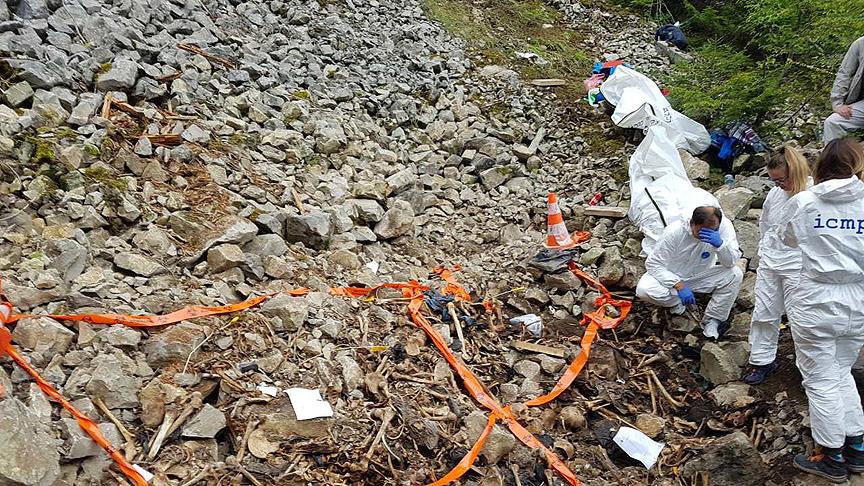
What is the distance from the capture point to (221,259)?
4297 mm

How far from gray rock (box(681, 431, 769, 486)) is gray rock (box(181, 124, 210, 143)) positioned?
4.80 m

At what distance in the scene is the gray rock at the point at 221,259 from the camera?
4.30 meters

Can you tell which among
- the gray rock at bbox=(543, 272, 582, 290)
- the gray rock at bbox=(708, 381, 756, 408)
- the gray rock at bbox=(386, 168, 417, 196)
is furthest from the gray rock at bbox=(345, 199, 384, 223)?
the gray rock at bbox=(708, 381, 756, 408)

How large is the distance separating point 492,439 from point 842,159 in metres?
2.62

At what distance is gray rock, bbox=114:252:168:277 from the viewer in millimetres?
3994

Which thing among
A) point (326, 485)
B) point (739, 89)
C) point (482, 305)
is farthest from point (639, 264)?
point (326, 485)

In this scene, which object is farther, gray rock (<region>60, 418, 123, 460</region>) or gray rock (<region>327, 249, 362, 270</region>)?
gray rock (<region>327, 249, 362, 270</region>)

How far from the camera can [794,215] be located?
11.5ft

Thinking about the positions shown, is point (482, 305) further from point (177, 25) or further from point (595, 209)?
point (177, 25)

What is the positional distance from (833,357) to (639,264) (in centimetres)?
204

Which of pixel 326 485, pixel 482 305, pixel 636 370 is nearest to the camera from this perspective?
pixel 326 485

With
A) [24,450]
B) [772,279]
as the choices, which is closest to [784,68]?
[772,279]

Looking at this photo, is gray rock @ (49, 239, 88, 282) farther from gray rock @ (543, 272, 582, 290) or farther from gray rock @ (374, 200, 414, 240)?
gray rock @ (543, 272, 582, 290)

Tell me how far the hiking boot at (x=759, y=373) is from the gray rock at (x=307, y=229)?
11.4ft
